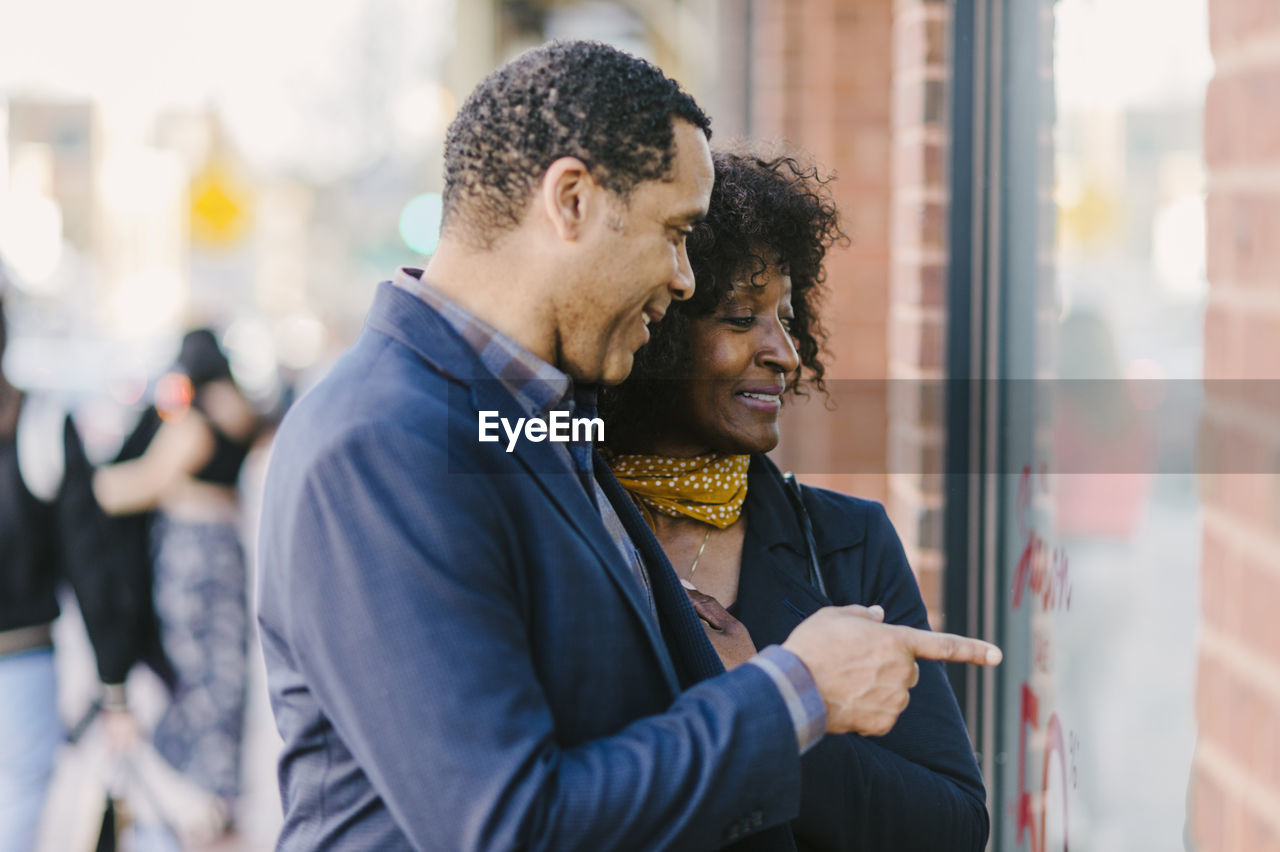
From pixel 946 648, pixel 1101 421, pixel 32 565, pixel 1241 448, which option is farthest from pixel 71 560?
pixel 1241 448

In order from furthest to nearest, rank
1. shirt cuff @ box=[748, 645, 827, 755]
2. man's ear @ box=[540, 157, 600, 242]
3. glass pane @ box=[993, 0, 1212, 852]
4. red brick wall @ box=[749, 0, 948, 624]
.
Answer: red brick wall @ box=[749, 0, 948, 624] < glass pane @ box=[993, 0, 1212, 852] < man's ear @ box=[540, 157, 600, 242] < shirt cuff @ box=[748, 645, 827, 755]

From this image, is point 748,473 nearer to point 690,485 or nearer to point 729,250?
point 690,485

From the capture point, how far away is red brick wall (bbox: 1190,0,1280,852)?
1502 mm

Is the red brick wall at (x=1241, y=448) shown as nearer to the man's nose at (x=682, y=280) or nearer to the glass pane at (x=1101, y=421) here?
the glass pane at (x=1101, y=421)

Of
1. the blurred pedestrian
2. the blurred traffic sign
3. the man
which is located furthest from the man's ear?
the blurred traffic sign

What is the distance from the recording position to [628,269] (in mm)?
1606

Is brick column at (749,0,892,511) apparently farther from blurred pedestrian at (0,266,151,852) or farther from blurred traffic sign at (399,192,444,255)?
blurred traffic sign at (399,192,444,255)

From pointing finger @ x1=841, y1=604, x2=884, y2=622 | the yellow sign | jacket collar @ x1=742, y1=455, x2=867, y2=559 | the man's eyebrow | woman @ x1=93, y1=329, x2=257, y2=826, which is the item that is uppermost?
the yellow sign

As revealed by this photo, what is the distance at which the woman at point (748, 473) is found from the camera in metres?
1.99

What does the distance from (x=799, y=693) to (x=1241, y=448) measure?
0.64 meters

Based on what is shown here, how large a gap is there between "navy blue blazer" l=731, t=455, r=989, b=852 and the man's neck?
0.64m

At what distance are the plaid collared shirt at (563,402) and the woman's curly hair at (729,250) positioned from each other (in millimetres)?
396

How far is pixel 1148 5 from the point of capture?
197 cm

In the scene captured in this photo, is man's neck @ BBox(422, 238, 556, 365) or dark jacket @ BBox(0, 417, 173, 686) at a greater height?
man's neck @ BBox(422, 238, 556, 365)
